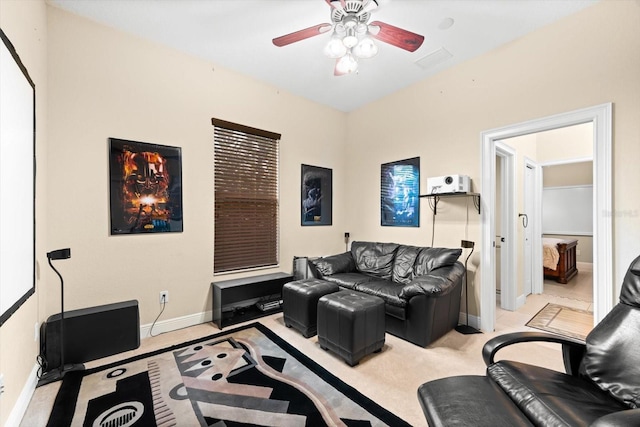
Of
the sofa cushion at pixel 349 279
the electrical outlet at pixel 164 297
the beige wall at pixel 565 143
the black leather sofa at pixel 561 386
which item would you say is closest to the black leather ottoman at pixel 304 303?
the sofa cushion at pixel 349 279

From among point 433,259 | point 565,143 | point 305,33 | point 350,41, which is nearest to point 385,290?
point 433,259

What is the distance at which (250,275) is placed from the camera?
3.75m

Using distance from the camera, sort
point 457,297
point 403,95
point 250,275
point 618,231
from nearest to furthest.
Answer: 1. point 618,231
2. point 457,297
3. point 250,275
4. point 403,95

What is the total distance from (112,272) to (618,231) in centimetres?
463

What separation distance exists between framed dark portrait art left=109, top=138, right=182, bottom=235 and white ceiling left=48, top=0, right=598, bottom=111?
118 cm

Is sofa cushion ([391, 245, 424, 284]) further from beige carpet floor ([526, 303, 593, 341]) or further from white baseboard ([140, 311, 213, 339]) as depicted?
white baseboard ([140, 311, 213, 339])

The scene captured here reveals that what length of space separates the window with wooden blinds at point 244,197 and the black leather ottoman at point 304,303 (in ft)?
3.08

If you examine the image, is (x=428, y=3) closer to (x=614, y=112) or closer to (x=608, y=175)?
(x=614, y=112)

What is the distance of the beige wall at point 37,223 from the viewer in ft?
5.21

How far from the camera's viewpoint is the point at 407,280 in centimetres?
342

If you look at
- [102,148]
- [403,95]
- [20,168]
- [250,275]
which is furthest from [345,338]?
[403,95]

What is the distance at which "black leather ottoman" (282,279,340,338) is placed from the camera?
9.59ft

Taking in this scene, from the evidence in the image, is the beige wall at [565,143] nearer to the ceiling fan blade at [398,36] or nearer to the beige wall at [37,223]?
the ceiling fan blade at [398,36]

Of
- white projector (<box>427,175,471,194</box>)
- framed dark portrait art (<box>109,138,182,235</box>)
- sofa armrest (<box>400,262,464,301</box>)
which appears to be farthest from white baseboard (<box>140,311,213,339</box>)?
white projector (<box>427,175,471,194</box>)
